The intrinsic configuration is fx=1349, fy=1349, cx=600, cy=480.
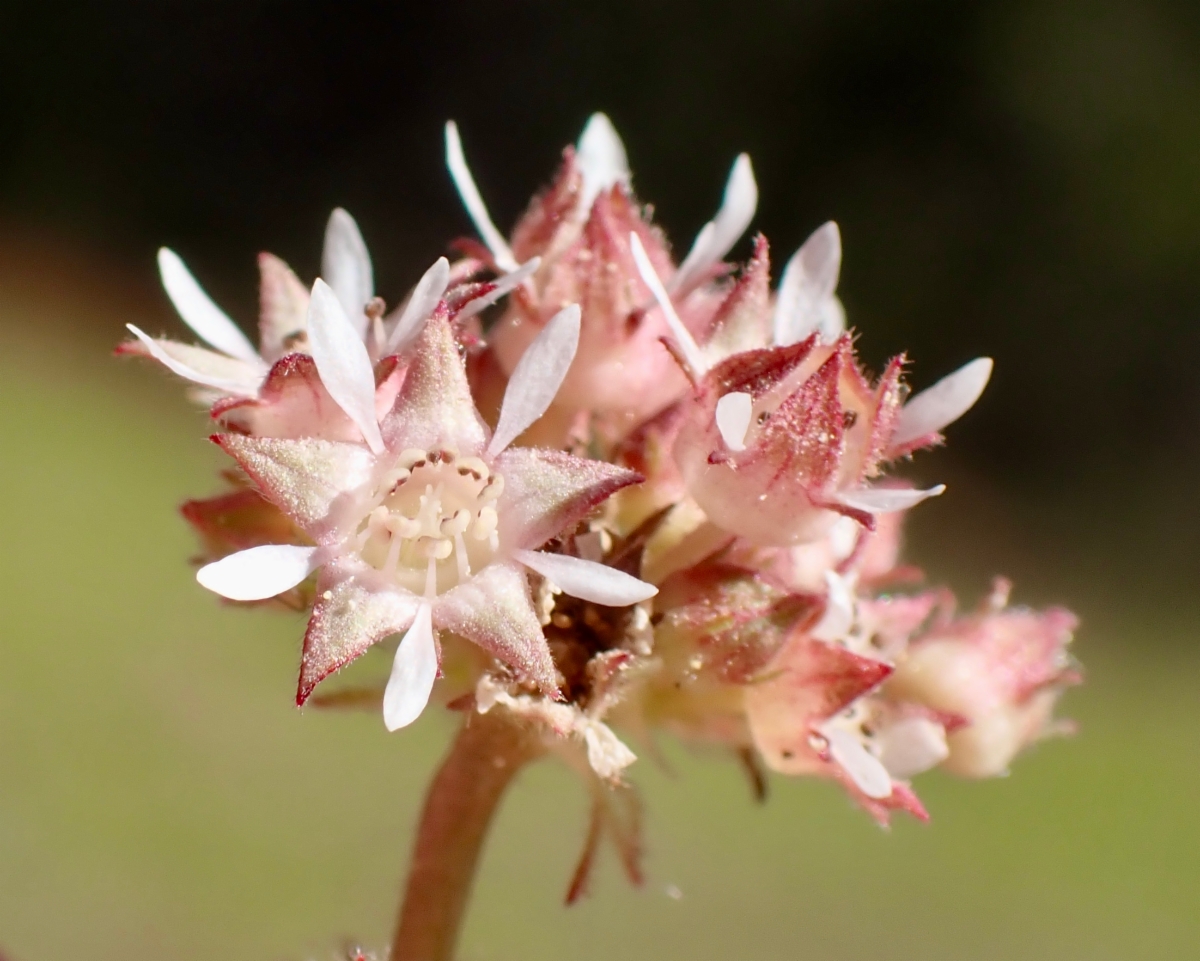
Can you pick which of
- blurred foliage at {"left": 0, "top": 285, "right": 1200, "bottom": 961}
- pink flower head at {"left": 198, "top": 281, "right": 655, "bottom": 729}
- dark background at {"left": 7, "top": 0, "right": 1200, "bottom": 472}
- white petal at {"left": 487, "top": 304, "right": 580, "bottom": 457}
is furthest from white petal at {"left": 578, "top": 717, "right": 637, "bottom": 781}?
dark background at {"left": 7, "top": 0, "right": 1200, "bottom": 472}

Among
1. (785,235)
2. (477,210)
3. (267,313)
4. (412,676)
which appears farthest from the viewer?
(785,235)

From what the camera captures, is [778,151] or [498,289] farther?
[778,151]

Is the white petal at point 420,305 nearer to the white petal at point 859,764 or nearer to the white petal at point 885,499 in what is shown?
the white petal at point 885,499

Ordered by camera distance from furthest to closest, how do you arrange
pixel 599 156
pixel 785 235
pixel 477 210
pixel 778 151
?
1. pixel 778 151
2. pixel 785 235
3. pixel 599 156
4. pixel 477 210

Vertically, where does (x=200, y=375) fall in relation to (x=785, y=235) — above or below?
below

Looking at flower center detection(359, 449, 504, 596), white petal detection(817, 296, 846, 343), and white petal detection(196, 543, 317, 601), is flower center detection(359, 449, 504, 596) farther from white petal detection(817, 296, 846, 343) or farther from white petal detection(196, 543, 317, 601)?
white petal detection(817, 296, 846, 343)

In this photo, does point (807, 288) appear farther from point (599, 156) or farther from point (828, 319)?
point (599, 156)

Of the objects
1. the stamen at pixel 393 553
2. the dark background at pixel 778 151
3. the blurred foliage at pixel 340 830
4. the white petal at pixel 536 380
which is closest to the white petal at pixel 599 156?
the white petal at pixel 536 380

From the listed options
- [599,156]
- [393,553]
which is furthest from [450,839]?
[599,156]
